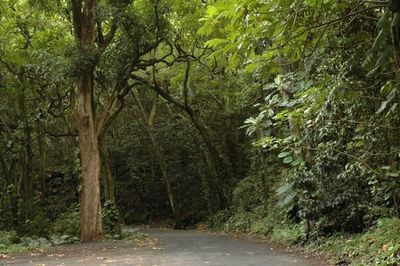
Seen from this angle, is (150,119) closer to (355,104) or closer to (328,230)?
(328,230)

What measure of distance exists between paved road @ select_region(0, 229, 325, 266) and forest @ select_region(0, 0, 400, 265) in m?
1.28

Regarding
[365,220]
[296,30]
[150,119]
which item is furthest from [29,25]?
[296,30]

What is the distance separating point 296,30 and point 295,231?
9074 mm

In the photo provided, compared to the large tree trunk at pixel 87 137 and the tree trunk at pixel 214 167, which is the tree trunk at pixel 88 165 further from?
the tree trunk at pixel 214 167

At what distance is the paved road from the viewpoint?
994 cm

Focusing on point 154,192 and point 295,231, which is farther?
point 154,192

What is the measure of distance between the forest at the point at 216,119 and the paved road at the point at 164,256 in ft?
4.19

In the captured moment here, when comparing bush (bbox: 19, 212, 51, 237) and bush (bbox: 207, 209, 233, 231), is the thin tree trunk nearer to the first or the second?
→ bush (bbox: 207, 209, 233, 231)

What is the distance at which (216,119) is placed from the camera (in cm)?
2684

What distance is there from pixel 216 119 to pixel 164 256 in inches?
636

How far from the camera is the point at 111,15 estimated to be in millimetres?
14797

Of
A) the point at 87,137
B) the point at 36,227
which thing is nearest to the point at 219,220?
the point at 36,227

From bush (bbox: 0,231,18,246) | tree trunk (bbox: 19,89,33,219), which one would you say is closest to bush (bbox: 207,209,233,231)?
tree trunk (bbox: 19,89,33,219)

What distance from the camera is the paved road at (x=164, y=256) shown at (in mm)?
9938
